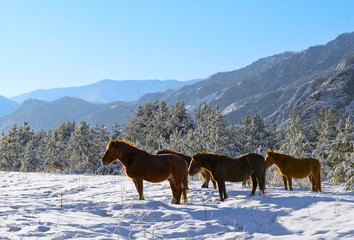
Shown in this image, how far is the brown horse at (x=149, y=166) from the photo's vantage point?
22.3 ft

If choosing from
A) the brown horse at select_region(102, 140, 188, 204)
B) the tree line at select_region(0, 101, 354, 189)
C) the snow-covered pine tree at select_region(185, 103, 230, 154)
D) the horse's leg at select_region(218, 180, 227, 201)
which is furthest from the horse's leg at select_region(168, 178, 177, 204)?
the snow-covered pine tree at select_region(185, 103, 230, 154)

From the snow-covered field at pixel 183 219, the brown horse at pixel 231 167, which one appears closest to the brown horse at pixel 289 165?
the brown horse at pixel 231 167

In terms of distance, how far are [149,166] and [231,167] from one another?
191 cm

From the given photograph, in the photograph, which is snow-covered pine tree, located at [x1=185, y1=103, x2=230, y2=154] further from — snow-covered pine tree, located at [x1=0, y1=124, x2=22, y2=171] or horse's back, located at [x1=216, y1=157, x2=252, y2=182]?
snow-covered pine tree, located at [x1=0, y1=124, x2=22, y2=171]

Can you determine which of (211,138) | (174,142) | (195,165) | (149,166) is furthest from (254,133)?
(149,166)

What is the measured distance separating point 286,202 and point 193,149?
917 inches

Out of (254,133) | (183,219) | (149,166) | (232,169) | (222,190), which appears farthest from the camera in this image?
(254,133)

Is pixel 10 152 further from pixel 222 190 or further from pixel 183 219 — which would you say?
pixel 183 219

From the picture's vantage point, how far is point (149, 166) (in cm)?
685

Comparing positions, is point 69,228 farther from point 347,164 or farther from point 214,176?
point 347,164

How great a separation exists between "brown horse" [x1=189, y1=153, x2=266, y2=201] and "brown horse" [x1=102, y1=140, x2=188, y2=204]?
46 centimetres

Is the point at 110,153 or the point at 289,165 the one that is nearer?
the point at 110,153

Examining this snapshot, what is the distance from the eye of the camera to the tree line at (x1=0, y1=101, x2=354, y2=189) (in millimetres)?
20652

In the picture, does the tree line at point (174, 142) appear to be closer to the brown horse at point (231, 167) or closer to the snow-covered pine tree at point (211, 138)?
the snow-covered pine tree at point (211, 138)
